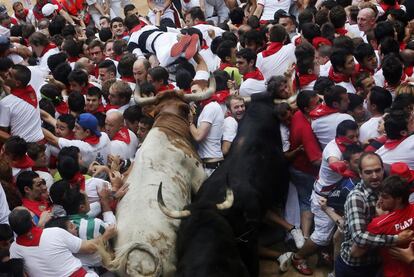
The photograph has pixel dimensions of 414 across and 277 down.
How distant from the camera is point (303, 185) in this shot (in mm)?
9359

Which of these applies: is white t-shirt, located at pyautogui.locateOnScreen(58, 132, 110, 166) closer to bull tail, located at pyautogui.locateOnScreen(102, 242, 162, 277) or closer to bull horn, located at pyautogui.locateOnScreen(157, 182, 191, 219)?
bull horn, located at pyautogui.locateOnScreen(157, 182, 191, 219)

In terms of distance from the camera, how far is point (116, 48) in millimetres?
12586

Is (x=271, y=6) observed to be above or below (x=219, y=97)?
below

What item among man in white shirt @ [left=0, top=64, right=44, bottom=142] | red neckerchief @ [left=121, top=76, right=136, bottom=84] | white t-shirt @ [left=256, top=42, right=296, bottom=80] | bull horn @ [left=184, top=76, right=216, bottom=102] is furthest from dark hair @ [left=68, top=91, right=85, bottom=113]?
white t-shirt @ [left=256, top=42, right=296, bottom=80]

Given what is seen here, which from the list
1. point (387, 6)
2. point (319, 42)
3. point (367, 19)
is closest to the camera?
point (319, 42)

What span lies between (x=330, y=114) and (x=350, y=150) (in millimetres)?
809

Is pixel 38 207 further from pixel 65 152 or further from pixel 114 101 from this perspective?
pixel 114 101

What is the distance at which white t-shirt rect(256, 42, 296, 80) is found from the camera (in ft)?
36.2

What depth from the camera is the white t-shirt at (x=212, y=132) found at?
9.46 m

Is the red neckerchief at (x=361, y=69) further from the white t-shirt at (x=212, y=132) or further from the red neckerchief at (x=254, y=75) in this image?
the white t-shirt at (x=212, y=132)

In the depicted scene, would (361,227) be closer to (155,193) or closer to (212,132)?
(155,193)

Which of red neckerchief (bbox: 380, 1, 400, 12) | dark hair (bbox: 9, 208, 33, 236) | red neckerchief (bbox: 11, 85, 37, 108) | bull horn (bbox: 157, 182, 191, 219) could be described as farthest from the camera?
red neckerchief (bbox: 380, 1, 400, 12)

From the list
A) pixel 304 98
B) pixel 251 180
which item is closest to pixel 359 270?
pixel 251 180

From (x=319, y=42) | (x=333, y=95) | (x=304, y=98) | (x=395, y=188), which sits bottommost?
(x=319, y=42)
